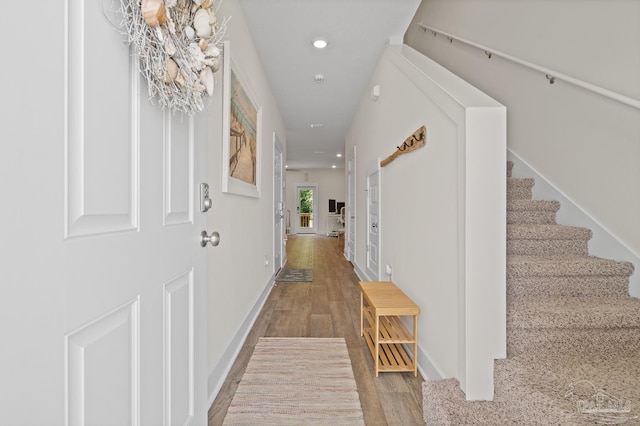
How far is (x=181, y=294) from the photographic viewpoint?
1034 mm

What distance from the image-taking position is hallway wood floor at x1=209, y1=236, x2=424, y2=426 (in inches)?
60.4

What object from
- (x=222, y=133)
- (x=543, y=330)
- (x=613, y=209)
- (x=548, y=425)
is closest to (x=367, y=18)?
(x=222, y=133)

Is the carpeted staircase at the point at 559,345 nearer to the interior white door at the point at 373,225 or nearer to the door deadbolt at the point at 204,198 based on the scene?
the door deadbolt at the point at 204,198

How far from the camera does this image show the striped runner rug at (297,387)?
1.48 meters

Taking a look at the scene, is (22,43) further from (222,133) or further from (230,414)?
(230,414)

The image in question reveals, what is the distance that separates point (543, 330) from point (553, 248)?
76cm

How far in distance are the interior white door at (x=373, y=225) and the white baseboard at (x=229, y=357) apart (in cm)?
132

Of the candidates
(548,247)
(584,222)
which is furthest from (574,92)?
(548,247)

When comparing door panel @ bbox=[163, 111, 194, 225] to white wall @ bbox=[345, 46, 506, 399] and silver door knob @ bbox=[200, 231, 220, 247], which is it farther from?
white wall @ bbox=[345, 46, 506, 399]

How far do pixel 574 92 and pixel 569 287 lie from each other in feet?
4.20

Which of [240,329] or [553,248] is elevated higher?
[553,248]

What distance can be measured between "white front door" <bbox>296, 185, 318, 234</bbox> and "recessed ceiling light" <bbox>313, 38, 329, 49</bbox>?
8.99 meters

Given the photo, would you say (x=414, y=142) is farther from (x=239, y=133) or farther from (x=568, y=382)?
(x=568, y=382)

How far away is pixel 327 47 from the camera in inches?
117
